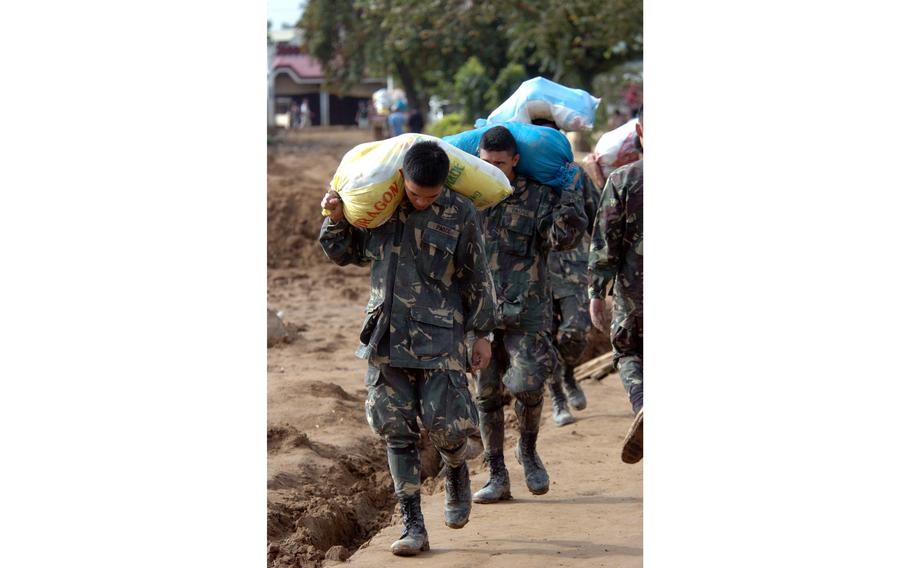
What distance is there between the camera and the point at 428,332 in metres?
5.20

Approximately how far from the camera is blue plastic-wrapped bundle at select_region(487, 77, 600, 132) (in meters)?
7.18

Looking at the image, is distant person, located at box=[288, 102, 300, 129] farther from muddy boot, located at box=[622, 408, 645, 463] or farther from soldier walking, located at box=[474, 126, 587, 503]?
muddy boot, located at box=[622, 408, 645, 463]

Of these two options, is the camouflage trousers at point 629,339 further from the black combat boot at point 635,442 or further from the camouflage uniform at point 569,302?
the camouflage uniform at point 569,302

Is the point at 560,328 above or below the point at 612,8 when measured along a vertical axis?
below

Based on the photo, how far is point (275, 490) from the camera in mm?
6543

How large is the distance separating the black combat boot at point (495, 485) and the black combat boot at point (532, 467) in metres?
0.12

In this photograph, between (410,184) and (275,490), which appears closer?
(410,184)

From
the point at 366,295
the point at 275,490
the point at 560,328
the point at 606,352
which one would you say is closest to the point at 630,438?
the point at 275,490

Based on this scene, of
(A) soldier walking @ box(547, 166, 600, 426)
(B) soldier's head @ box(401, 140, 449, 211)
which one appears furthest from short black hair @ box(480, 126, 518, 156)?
(A) soldier walking @ box(547, 166, 600, 426)

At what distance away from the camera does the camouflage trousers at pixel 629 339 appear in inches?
231

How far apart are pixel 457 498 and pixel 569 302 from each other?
2.66 metres

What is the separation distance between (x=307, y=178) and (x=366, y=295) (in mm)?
7683

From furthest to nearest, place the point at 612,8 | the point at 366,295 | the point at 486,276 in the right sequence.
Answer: the point at 612,8 < the point at 366,295 < the point at 486,276

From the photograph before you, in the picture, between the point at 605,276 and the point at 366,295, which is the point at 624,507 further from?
the point at 366,295
